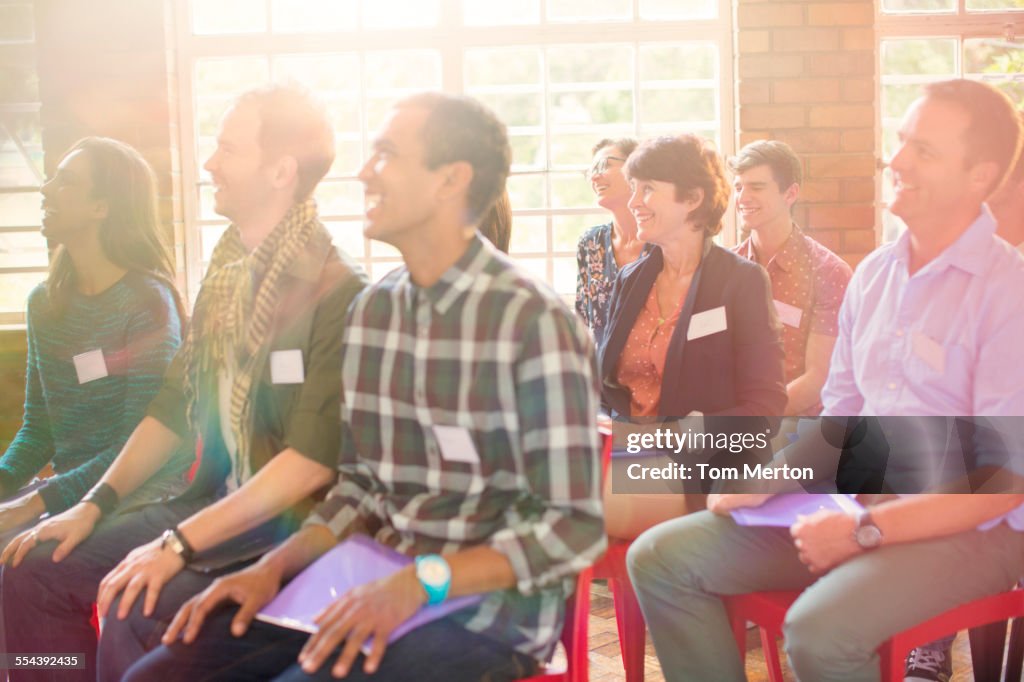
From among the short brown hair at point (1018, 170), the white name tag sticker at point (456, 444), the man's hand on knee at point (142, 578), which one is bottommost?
the man's hand on knee at point (142, 578)

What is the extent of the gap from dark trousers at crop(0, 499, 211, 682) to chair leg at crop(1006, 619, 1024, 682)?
155 cm

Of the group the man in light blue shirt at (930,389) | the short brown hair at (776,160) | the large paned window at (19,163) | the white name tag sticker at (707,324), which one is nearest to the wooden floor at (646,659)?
the man in light blue shirt at (930,389)

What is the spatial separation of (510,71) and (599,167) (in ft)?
0.90

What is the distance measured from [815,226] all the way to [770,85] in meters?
0.30

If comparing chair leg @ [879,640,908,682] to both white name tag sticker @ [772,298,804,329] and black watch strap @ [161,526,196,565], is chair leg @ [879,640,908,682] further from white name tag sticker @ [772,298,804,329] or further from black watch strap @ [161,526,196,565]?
black watch strap @ [161,526,196,565]

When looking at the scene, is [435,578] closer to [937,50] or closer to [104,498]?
[104,498]

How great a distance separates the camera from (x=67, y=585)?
5.27 ft

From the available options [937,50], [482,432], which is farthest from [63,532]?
[937,50]

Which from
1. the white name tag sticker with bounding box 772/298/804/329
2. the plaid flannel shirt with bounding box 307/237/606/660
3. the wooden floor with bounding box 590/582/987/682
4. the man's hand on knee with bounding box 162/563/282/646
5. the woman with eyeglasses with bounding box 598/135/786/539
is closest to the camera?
the plaid flannel shirt with bounding box 307/237/606/660

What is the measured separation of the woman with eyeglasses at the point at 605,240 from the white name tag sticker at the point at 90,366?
1.01m

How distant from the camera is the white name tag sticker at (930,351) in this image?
54.4 inches

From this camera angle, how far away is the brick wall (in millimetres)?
1682

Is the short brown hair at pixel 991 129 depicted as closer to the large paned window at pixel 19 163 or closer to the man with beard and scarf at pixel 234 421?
the man with beard and scarf at pixel 234 421

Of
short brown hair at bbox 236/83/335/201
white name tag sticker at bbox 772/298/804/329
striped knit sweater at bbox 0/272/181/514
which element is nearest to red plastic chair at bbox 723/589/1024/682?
white name tag sticker at bbox 772/298/804/329
